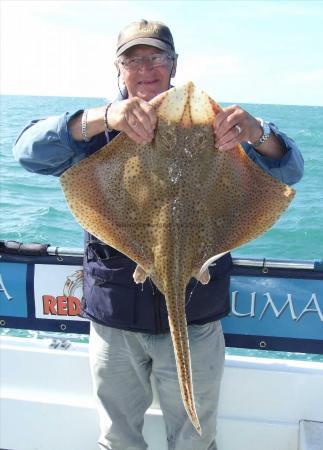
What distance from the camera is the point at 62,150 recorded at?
2713mm

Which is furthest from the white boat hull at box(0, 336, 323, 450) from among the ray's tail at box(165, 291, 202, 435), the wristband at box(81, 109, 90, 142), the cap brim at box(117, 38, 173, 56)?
the cap brim at box(117, 38, 173, 56)

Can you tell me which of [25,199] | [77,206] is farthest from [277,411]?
[25,199]

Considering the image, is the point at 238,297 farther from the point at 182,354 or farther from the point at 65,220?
the point at 65,220

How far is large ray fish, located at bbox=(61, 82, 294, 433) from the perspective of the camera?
2.20 meters

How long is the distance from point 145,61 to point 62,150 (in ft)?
2.11

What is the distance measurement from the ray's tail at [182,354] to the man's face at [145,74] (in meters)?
1.19

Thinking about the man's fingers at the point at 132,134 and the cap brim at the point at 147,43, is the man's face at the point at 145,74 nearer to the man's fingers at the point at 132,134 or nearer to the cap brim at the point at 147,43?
the cap brim at the point at 147,43

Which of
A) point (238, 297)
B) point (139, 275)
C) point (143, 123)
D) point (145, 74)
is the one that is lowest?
point (238, 297)

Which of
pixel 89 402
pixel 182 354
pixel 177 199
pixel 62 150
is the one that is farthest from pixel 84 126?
pixel 89 402

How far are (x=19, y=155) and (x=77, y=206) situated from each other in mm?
683

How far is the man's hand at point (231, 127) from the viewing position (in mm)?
2158

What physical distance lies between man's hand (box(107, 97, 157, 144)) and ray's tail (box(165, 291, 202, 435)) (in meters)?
0.72

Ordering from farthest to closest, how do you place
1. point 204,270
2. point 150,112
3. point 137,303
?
point 137,303, point 204,270, point 150,112

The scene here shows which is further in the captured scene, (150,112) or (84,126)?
(84,126)
